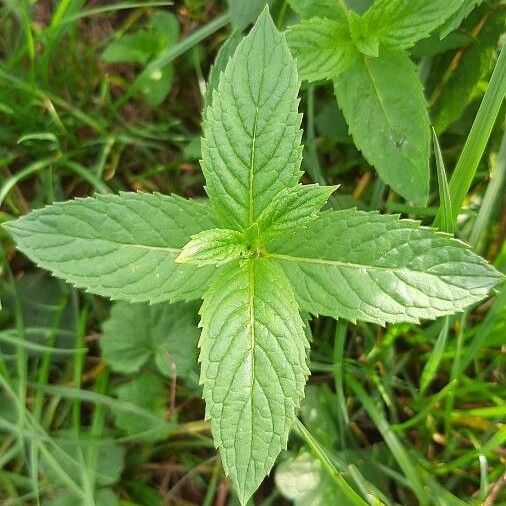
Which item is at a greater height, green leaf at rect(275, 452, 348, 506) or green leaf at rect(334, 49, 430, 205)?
green leaf at rect(334, 49, 430, 205)

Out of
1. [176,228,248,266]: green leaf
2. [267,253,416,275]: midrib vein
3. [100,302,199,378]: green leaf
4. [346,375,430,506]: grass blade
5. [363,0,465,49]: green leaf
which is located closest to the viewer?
[176,228,248,266]: green leaf

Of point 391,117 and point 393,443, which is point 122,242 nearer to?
point 391,117

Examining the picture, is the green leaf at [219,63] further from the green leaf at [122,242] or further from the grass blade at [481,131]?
the grass blade at [481,131]

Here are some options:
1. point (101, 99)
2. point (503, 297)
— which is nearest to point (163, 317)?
point (101, 99)

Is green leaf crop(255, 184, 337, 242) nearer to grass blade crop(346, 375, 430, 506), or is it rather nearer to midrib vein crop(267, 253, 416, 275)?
midrib vein crop(267, 253, 416, 275)

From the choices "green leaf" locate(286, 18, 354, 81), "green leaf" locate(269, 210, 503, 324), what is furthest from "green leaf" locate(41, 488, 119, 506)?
"green leaf" locate(286, 18, 354, 81)

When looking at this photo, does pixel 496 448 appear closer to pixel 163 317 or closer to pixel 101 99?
pixel 163 317
